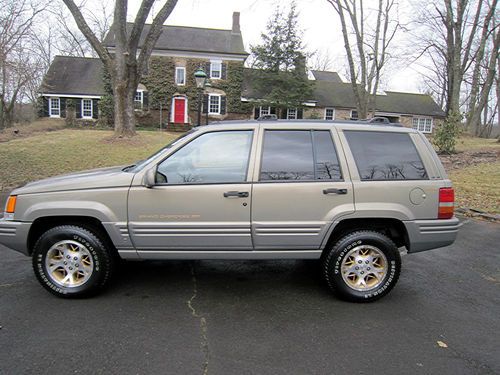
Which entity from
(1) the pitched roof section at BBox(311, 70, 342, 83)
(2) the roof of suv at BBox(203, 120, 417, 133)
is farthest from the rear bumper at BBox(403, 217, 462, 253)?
(1) the pitched roof section at BBox(311, 70, 342, 83)

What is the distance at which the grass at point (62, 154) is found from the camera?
42.8ft

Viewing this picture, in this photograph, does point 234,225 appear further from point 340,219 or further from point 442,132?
point 442,132

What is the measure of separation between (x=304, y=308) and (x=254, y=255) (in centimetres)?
73

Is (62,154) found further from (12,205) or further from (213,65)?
(213,65)

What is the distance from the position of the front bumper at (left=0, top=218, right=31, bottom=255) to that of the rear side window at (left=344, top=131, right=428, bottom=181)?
11.6ft

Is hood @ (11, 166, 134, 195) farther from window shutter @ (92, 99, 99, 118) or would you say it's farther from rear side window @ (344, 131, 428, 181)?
window shutter @ (92, 99, 99, 118)

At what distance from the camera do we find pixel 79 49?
47719mm

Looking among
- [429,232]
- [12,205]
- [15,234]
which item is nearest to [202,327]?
[15,234]

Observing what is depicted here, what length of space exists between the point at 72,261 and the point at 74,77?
1403 inches

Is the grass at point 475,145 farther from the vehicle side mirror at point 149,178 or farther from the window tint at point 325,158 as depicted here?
the vehicle side mirror at point 149,178

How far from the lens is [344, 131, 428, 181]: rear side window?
13.3 ft

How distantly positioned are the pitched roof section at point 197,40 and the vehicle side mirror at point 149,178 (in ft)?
105

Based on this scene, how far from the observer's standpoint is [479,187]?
37.4 ft

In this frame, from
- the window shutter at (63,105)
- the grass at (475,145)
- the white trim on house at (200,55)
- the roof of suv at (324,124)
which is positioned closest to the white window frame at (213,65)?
the white trim on house at (200,55)
